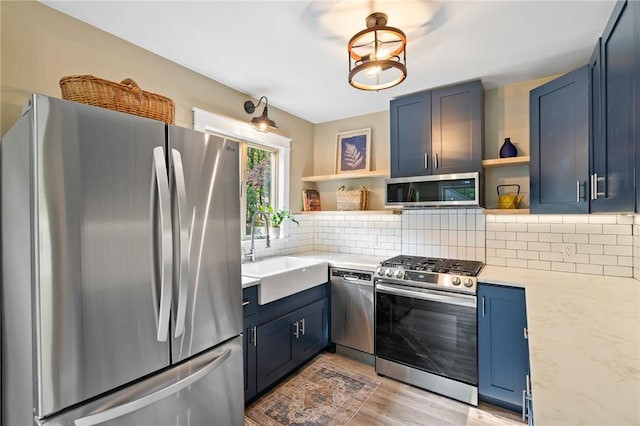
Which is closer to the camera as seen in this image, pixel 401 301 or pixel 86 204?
pixel 86 204

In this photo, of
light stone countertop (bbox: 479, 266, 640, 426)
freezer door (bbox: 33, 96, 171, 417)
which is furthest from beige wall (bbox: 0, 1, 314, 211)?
light stone countertop (bbox: 479, 266, 640, 426)

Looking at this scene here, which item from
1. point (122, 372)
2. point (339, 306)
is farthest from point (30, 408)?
point (339, 306)

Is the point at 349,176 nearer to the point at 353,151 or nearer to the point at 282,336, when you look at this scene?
the point at 353,151

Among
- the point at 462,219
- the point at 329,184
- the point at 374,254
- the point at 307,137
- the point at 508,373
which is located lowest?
the point at 508,373

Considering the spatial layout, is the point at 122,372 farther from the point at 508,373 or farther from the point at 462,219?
the point at 462,219

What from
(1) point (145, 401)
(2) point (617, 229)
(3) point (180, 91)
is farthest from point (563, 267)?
(3) point (180, 91)

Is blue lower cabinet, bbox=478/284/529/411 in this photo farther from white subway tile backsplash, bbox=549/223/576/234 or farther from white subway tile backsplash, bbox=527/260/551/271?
white subway tile backsplash, bbox=549/223/576/234

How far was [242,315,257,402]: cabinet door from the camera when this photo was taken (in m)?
2.02

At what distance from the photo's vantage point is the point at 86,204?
1.06m

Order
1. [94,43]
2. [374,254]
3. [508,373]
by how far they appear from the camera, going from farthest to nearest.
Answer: [374,254] → [508,373] → [94,43]

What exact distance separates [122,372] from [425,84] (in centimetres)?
282

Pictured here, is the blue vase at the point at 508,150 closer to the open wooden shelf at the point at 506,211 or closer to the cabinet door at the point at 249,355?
the open wooden shelf at the point at 506,211

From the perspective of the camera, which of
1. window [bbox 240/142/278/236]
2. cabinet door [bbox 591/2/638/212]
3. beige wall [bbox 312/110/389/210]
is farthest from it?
beige wall [bbox 312/110/389/210]

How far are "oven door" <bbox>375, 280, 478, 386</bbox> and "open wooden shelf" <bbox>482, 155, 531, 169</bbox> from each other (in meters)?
1.12
